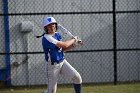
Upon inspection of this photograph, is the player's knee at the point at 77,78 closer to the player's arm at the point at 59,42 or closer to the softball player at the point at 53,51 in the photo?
the softball player at the point at 53,51

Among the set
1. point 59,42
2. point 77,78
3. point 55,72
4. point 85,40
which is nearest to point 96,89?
point 85,40

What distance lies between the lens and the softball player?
7043 mm

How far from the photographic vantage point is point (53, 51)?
719 cm

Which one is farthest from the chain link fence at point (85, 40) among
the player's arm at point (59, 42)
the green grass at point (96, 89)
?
the player's arm at point (59, 42)

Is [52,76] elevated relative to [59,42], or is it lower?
lower

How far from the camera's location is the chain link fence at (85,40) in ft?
33.8

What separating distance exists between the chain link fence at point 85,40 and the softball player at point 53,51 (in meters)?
2.72

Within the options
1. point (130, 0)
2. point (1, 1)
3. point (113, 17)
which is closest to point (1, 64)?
point (1, 1)

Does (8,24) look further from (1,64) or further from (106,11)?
(106,11)

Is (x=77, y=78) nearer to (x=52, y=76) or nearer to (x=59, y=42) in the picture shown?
(x=52, y=76)

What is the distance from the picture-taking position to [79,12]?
31.4 ft

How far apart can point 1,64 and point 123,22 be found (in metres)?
3.05

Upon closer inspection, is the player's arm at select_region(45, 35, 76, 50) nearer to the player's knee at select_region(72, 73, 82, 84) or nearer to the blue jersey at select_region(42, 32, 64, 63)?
the blue jersey at select_region(42, 32, 64, 63)

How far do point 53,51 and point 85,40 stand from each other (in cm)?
344
